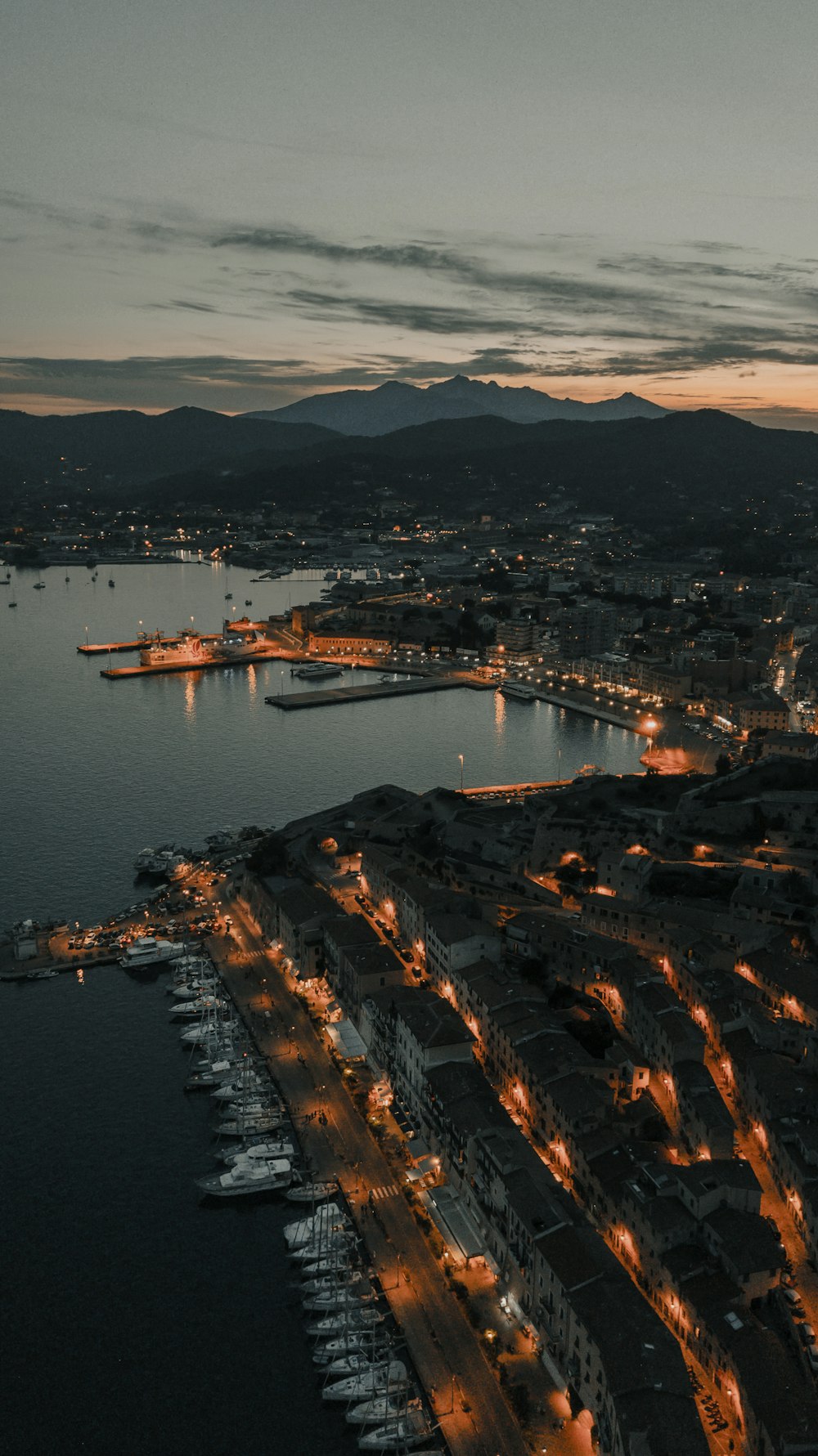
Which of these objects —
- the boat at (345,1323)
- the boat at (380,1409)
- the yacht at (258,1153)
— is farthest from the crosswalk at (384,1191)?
the boat at (380,1409)

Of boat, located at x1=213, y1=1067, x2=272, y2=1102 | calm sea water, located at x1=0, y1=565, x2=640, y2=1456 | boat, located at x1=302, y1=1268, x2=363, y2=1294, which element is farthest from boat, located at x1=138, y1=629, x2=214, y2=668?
boat, located at x1=302, y1=1268, x2=363, y2=1294

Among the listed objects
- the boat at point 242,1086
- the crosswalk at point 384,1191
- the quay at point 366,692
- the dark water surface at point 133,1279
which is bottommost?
the dark water surface at point 133,1279

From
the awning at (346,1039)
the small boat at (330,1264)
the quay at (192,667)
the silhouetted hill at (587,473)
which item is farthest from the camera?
the silhouetted hill at (587,473)

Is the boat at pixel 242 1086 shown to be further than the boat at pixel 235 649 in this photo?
No

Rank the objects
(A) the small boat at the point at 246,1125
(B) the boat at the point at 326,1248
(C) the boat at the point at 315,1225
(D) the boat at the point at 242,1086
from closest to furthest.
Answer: (B) the boat at the point at 326,1248
(C) the boat at the point at 315,1225
(A) the small boat at the point at 246,1125
(D) the boat at the point at 242,1086

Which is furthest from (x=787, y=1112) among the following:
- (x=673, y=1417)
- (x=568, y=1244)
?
(x=673, y=1417)

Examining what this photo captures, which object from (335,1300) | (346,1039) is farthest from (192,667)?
(335,1300)

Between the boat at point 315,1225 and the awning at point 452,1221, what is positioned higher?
the awning at point 452,1221

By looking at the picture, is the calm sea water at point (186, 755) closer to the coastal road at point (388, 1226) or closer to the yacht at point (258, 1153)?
the coastal road at point (388, 1226)
